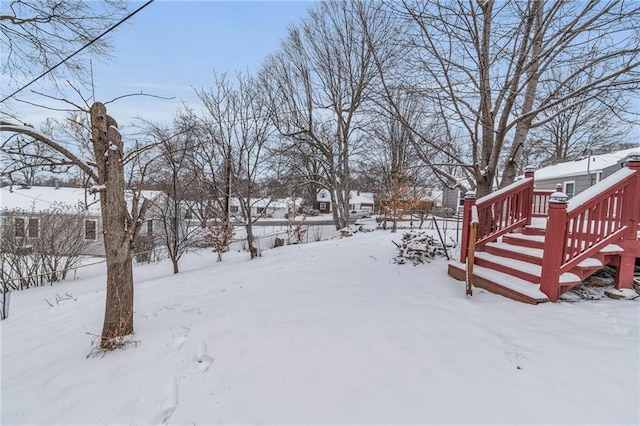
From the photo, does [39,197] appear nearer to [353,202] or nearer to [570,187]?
[570,187]

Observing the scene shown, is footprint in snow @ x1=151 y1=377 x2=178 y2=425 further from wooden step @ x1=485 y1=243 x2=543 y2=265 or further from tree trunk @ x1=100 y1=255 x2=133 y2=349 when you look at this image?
wooden step @ x1=485 y1=243 x2=543 y2=265

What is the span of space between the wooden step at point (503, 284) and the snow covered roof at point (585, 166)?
404 inches

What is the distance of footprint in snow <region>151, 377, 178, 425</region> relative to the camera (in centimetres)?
192

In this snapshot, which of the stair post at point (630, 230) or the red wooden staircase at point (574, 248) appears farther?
the stair post at point (630, 230)

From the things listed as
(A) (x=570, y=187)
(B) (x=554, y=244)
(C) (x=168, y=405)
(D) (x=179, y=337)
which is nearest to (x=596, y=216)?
(B) (x=554, y=244)

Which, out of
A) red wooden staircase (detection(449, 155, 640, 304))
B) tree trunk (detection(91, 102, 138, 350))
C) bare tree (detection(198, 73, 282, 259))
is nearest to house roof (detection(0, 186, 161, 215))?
bare tree (detection(198, 73, 282, 259))

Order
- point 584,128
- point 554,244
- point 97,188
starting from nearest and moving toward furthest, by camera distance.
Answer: point 97,188, point 554,244, point 584,128

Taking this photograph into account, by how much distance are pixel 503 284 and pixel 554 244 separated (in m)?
0.74

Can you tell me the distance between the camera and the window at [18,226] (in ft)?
29.1

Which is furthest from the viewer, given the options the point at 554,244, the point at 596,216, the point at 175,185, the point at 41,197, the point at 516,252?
the point at 41,197

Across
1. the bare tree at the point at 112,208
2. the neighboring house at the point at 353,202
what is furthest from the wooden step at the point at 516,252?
the neighboring house at the point at 353,202

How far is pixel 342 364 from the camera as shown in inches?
92.6

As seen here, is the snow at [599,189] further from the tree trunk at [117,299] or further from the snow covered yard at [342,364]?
the tree trunk at [117,299]

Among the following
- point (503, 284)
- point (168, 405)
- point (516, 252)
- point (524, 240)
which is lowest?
point (168, 405)
